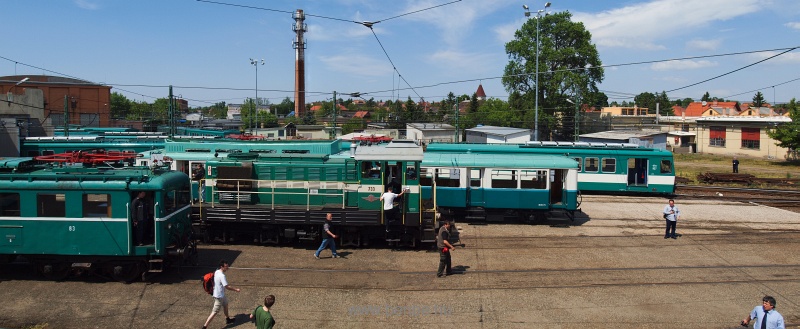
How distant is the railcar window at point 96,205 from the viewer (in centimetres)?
1275

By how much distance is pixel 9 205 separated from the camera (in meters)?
12.8

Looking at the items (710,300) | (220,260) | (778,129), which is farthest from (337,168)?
(778,129)

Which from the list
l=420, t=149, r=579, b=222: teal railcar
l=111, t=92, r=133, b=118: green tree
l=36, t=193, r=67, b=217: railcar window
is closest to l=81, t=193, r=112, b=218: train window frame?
l=36, t=193, r=67, b=217: railcar window

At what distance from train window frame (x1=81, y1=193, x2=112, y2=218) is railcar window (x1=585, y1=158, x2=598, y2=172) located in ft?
73.9

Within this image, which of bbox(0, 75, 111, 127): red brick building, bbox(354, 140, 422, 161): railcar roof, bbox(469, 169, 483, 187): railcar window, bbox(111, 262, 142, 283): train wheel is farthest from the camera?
bbox(0, 75, 111, 127): red brick building

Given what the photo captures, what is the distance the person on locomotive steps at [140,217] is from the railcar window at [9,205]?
2780 millimetres

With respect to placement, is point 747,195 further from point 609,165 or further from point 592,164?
point 592,164

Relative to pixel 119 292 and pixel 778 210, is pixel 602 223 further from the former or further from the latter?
pixel 119 292

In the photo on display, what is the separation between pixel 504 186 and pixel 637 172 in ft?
36.6

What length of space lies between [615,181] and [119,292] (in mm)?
23292

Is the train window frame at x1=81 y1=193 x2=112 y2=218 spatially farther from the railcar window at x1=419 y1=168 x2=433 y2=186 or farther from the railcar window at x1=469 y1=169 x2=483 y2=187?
the railcar window at x1=469 y1=169 x2=483 y2=187

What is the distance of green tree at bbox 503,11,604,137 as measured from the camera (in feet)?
186

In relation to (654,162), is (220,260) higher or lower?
lower

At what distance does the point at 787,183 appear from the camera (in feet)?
105
